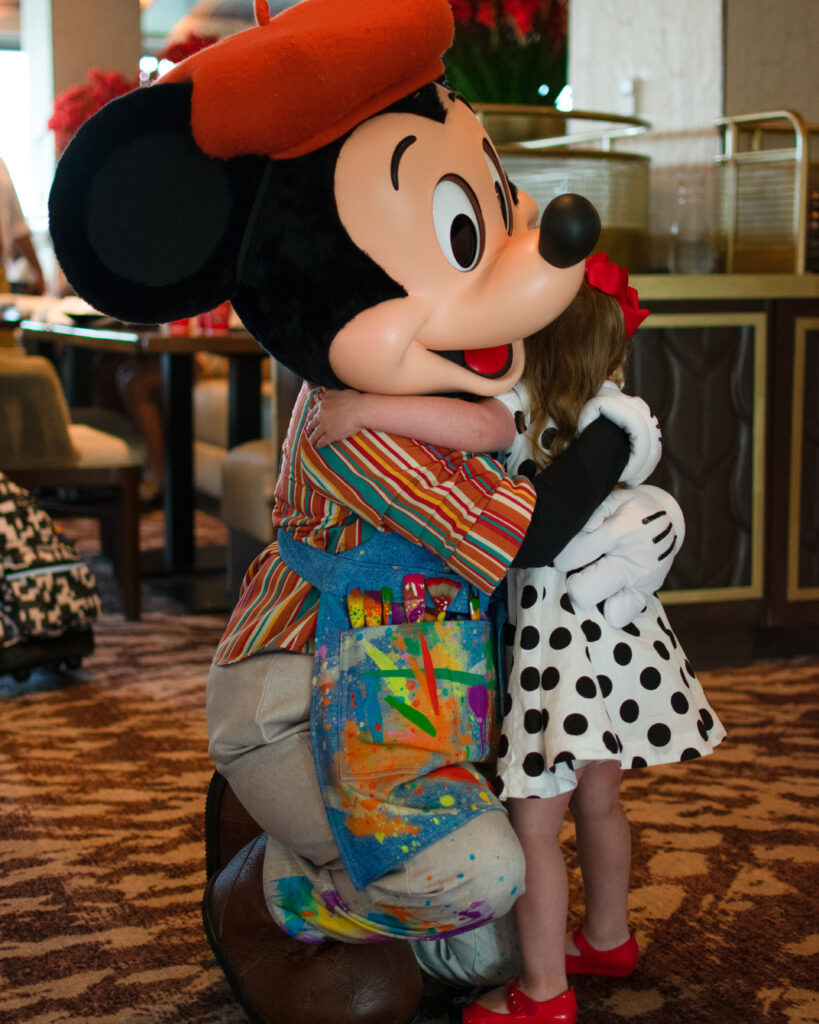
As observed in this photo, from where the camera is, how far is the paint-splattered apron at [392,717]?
3.40ft

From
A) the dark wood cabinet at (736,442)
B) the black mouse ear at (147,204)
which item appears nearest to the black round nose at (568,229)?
the black mouse ear at (147,204)

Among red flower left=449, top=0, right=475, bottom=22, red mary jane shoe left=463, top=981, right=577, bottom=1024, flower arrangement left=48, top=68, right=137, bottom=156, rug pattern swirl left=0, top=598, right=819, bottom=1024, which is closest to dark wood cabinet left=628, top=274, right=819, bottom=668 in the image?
rug pattern swirl left=0, top=598, right=819, bottom=1024

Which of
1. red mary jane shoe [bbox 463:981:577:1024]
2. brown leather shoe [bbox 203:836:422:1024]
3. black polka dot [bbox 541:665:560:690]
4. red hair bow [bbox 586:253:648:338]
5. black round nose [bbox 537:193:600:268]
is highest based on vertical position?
black round nose [bbox 537:193:600:268]

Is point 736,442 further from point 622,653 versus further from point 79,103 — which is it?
point 79,103

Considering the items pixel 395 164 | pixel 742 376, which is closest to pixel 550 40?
pixel 742 376

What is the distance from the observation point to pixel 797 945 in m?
1.35

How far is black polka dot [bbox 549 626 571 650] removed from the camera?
115 centimetres

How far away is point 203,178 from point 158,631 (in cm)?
204

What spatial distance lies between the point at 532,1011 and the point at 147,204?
818 millimetres

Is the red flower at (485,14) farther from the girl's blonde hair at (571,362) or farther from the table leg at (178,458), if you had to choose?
the table leg at (178,458)

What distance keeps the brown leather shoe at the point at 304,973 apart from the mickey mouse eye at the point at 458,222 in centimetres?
61

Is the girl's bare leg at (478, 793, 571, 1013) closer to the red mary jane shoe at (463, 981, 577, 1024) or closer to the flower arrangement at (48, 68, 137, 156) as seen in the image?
the red mary jane shoe at (463, 981, 577, 1024)

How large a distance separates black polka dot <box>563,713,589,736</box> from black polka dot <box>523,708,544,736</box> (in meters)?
0.03

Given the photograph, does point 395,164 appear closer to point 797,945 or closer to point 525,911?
point 525,911
